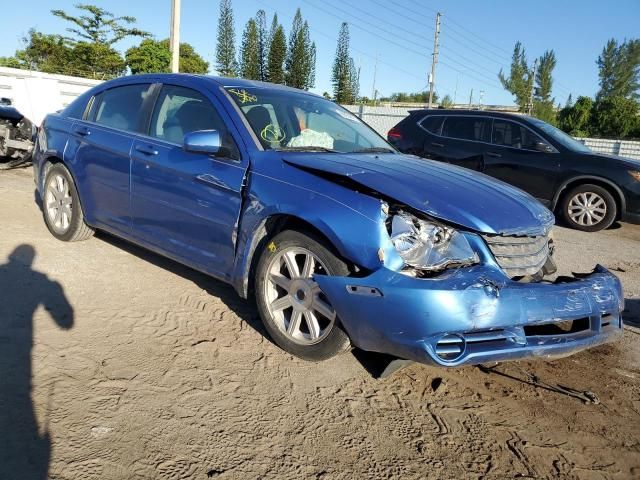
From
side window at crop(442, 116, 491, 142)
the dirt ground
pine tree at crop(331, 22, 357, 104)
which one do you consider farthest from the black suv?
pine tree at crop(331, 22, 357, 104)

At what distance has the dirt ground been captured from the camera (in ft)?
7.57

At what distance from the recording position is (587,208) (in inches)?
322

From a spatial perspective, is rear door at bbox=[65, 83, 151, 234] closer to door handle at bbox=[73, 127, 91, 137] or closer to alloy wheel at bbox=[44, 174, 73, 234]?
door handle at bbox=[73, 127, 91, 137]

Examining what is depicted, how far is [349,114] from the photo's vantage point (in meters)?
4.75

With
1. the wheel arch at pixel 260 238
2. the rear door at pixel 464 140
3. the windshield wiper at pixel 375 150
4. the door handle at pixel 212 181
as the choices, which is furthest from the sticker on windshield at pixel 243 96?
the rear door at pixel 464 140

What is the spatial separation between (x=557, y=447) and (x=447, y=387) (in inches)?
25.9

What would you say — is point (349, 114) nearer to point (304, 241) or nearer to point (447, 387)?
point (304, 241)

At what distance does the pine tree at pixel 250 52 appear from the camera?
189 feet

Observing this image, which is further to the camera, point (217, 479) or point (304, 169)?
point (304, 169)

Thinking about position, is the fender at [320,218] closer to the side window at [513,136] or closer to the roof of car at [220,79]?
the roof of car at [220,79]

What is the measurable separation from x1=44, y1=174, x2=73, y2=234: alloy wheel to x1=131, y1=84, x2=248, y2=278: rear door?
1264mm

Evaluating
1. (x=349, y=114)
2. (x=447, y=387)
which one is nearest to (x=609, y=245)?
(x=349, y=114)

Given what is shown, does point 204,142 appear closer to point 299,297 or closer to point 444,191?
point 299,297

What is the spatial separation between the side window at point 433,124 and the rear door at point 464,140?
88 mm
